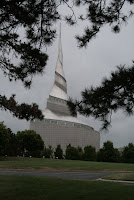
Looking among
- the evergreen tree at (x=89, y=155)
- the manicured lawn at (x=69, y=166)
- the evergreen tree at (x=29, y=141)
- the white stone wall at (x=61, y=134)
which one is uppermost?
the white stone wall at (x=61, y=134)

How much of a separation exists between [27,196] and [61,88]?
74863 millimetres

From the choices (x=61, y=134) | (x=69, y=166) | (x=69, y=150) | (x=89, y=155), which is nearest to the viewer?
(x=69, y=166)

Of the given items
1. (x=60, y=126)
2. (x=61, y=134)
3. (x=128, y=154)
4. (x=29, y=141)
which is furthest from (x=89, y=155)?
(x=60, y=126)

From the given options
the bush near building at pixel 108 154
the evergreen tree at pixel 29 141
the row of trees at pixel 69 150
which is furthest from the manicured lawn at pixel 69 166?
the evergreen tree at pixel 29 141

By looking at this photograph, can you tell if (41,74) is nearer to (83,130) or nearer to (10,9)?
(10,9)

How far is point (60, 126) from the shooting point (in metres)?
71.1

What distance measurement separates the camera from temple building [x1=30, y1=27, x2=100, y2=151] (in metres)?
69.7

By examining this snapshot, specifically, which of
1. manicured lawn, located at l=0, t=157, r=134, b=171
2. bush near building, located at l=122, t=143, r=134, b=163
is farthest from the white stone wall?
manicured lawn, located at l=0, t=157, r=134, b=171

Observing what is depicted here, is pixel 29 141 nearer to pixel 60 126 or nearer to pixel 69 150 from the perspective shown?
pixel 69 150

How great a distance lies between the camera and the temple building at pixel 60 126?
229ft

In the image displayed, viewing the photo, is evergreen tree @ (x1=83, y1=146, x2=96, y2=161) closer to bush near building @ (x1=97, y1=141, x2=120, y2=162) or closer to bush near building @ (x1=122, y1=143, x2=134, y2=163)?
bush near building @ (x1=97, y1=141, x2=120, y2=162)

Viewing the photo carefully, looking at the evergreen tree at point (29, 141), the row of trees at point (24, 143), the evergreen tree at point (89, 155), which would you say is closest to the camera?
the evergreen tree at point (89, 155)

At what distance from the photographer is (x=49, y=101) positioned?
79125 mm

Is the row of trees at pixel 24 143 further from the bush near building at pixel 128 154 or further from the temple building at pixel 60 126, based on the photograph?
the temple building at pixel 60 126
